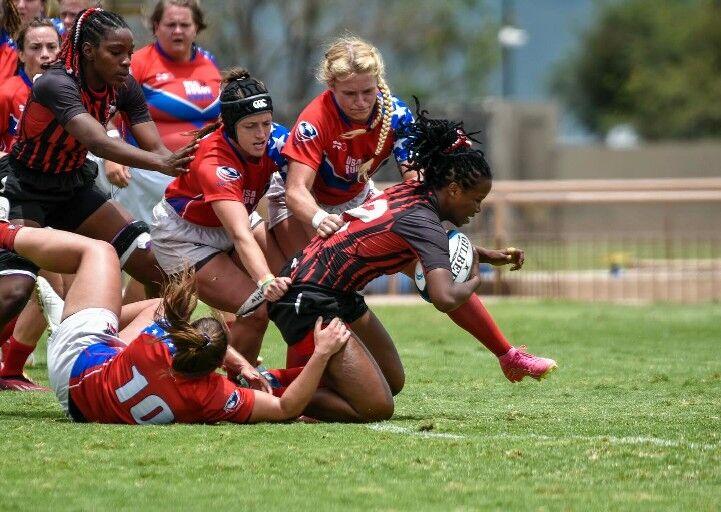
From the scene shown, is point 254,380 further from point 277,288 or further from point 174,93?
point 174,93

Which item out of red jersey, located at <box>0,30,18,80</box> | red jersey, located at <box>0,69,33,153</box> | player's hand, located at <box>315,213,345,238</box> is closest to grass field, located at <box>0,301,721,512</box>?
player's hand, located at <box>315,213,345,238</box>

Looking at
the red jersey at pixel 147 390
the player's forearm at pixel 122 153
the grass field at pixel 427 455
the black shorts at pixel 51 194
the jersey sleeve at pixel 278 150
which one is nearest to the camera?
the grass field at pixel 427 455

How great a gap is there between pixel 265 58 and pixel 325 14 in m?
1.83

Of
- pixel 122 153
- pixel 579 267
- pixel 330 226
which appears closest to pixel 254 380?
pixel 330 226

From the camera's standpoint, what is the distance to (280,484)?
5.45m

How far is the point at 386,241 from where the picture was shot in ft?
22.7

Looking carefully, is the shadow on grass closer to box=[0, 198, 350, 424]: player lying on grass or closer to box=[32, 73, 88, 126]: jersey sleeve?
box=[0, 198, 350, 424]: player lying on grass

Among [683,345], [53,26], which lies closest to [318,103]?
[53,26]

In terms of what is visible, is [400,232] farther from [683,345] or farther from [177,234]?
[683,345]

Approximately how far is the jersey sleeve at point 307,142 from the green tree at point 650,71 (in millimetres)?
44773

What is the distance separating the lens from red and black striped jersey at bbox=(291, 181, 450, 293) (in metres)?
6.82

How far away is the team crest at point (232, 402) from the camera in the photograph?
661 centimetres

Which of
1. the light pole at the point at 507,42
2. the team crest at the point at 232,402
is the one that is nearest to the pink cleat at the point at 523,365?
the team crest at the point at 232,402

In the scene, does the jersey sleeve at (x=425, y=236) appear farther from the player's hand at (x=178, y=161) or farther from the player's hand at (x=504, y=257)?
the player's hand at (x=178, y=161)
